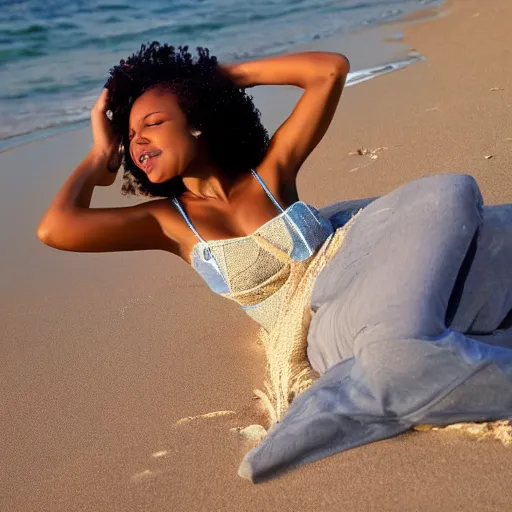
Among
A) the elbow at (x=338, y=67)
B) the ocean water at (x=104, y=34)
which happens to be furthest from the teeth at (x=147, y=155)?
the ocean water at (x=104, y=34)

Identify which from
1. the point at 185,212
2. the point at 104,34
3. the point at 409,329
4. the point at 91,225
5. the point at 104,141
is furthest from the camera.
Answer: the point at 104,34

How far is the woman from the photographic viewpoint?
78.4 inches

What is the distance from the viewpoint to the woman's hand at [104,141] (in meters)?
2.83

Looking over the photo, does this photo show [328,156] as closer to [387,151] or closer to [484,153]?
[387,151]

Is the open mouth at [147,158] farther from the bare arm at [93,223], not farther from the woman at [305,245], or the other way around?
the bare arm at [93,223]

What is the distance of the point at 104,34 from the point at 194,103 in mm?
7369

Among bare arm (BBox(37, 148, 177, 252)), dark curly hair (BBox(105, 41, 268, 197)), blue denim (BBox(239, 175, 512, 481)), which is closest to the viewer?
blue denim (BBox(239, 175, 512, 481))

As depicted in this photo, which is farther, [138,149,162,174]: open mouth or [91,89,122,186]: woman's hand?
[91,89,122,186]: woman's hand

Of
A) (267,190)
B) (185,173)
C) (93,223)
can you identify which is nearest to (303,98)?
(267,190)

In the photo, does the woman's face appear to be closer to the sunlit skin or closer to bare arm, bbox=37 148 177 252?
the sunlit skin

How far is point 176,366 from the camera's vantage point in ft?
9.64

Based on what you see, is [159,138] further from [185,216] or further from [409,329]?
[409,329]

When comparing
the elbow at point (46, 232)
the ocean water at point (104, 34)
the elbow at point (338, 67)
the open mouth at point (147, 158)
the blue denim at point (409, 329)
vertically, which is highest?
the elbow at point (338, 67)

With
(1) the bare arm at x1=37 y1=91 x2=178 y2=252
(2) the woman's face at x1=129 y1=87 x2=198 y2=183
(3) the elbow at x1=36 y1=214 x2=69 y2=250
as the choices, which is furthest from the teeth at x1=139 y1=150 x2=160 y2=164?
(3) the elbow at x1=36 y1=214 x2=69 y2=250
